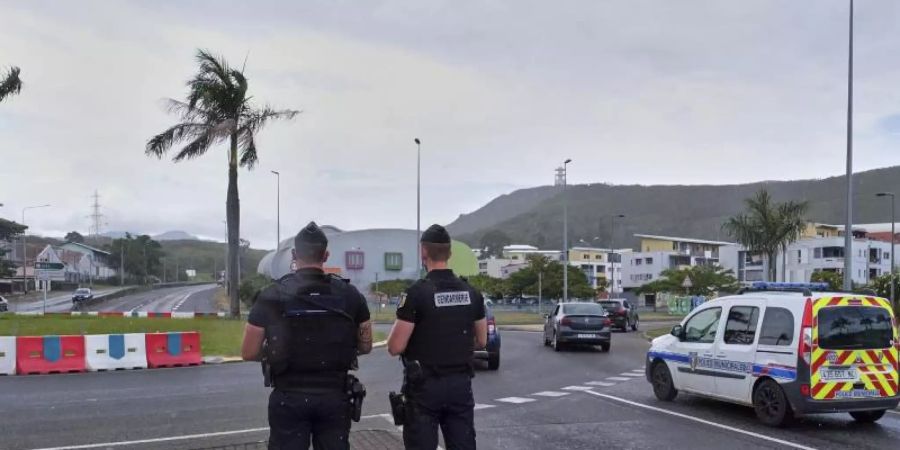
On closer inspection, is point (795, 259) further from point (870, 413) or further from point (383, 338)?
point (870, 413)

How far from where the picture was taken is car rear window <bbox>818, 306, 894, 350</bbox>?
9070 millimetres

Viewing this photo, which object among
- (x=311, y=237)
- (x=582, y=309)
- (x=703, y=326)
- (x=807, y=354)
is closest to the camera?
(x=311, y=237)

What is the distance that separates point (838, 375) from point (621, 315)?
1054 inches

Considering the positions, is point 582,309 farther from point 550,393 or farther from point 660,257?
point 660,257

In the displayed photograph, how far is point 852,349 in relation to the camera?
9.11 meters

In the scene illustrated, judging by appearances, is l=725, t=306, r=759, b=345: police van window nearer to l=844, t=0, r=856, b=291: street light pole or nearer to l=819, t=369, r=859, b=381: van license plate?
l=819, t=369, r=859, b=381: van license plate

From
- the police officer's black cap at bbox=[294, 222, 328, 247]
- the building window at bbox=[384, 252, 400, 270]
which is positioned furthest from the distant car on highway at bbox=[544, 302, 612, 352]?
the building window at bbox=[384, 252, 400, 270]

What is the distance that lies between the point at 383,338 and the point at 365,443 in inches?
786

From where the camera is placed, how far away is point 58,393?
1236 centimetres

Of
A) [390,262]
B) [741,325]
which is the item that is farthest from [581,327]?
[390,262]

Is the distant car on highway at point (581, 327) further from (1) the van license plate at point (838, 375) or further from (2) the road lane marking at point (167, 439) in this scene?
(2) the road lane marking at point (167, 439)

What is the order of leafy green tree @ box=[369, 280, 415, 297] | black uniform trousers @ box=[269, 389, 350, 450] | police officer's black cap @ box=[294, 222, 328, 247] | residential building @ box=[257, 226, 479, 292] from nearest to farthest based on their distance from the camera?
1. black uniform trousers @ box=[269, 389, 350, 450]
2. police officer's black cap @ box=[294, 222, 328, 247]
3. leafy green tree @ box=[369, 280, 415, 297]
4. residential building @ box=[257, 226, 479, 292]

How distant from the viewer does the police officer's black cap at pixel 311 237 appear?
4.49 metres

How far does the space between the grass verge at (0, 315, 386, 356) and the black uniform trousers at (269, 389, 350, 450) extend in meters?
15.9
